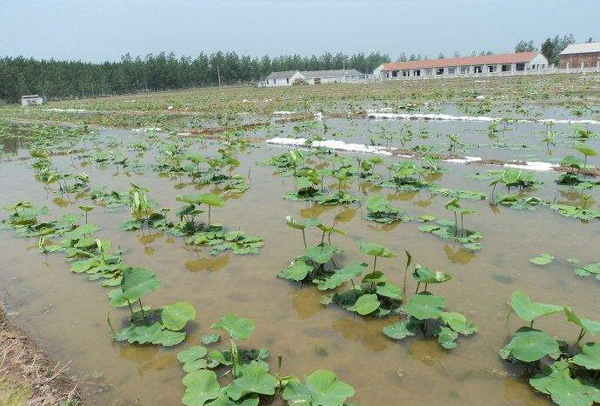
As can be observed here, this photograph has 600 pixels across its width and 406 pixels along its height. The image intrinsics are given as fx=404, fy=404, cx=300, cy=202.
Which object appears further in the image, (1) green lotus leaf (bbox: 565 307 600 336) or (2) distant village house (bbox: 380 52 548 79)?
(2) distant village house (bbox: 380 52 548 79)

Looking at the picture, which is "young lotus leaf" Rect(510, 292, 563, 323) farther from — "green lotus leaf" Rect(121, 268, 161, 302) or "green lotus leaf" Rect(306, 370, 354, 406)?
"green lotus leaf" Rect(121, 268, 161, 302)

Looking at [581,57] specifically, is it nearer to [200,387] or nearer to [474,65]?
[474,65]

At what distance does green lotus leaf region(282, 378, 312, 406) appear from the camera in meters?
2.84

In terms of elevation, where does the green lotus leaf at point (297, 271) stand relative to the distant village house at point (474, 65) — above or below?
below

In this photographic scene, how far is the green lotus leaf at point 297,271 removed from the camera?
→ 4.72m

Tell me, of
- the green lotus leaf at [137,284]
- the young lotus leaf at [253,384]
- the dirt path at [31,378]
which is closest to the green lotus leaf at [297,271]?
the green lotus leaf at [137,284]

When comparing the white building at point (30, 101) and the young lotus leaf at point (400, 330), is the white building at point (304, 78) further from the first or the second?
the young lotus leaf at point (400, 330)

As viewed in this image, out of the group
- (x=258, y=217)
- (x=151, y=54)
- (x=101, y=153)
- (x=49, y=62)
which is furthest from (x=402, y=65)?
(x=258, y=217)

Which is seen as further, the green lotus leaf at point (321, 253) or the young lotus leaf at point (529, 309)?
the green lotus leaf at point (321, 253)

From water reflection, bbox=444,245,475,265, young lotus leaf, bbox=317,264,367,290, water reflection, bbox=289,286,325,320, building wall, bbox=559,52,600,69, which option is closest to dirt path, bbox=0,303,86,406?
water reflection, bbox=289,286,325,320

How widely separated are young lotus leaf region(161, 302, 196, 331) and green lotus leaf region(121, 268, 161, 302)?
28 centimetres

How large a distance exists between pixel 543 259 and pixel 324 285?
2748 millimetres

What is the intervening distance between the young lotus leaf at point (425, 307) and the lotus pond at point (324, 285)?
0.7 inches

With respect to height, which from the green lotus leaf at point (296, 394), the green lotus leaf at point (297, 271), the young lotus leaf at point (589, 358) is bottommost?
the green lotus leaf at point (296, 394)
